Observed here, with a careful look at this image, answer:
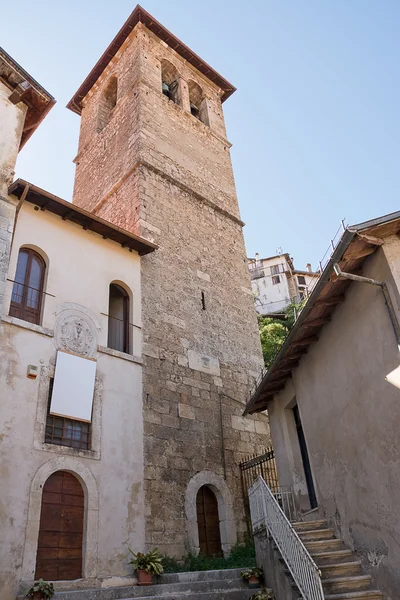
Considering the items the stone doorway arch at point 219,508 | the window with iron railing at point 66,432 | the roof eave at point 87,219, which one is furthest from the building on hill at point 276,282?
the window with iron railing at point 66,432

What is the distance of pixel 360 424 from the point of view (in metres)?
6.88

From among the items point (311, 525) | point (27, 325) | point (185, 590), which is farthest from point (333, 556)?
point (27, 325)

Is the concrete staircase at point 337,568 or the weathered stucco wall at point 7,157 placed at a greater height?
the weathered stucco wall at point 7,157

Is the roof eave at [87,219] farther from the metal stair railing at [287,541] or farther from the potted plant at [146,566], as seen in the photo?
the potted plant at [146,566]

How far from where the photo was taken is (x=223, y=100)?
22.3m

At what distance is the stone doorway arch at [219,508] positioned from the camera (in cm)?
997

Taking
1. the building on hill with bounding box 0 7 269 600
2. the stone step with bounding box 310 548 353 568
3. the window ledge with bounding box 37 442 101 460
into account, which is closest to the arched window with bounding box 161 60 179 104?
the building on hill with bounding box 0 7 269 600

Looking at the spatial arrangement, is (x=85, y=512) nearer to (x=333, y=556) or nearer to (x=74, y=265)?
(x=333, y=556)

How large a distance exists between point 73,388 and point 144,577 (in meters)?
3.47

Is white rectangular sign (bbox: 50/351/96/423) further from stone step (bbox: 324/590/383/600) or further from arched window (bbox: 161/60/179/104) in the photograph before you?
arched window (bbox: 161/60/179/104)

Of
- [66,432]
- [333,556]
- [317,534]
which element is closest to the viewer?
[333,556]

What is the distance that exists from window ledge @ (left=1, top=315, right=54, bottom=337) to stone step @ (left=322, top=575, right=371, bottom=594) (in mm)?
6301

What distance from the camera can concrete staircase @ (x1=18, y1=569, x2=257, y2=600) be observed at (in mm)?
7145

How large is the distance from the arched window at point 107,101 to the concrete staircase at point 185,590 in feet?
53.8
